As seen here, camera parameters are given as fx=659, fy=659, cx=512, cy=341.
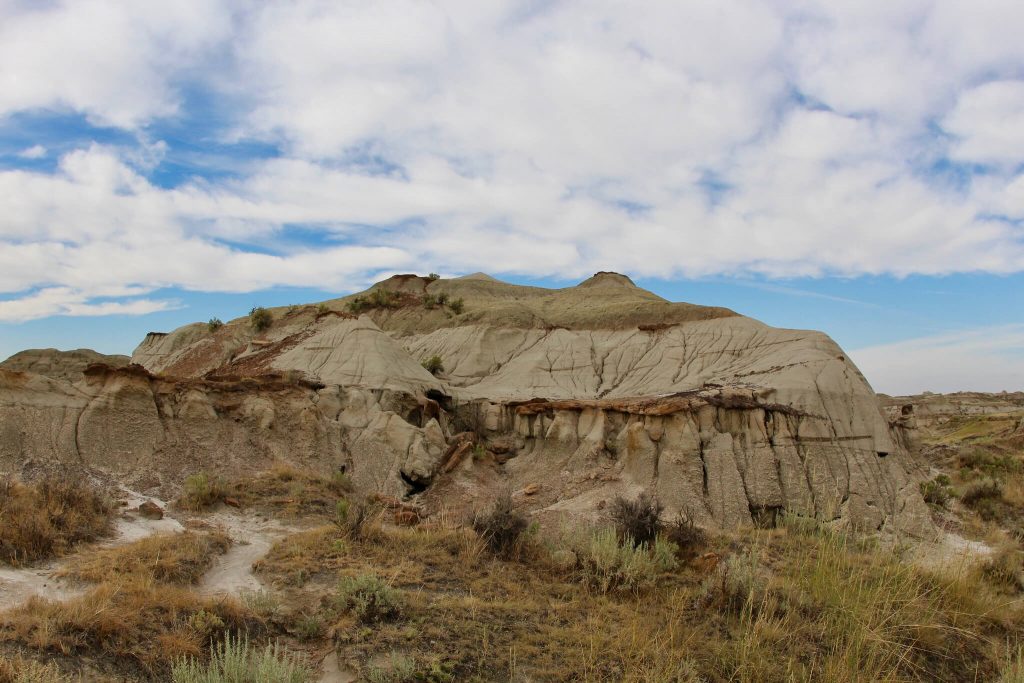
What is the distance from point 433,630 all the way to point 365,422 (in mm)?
16424

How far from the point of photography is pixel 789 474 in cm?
1780

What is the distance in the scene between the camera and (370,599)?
23.2 feet

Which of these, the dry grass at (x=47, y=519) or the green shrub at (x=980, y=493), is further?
the green shrub at (x=980, y=493)

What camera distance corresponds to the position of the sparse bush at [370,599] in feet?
22.8

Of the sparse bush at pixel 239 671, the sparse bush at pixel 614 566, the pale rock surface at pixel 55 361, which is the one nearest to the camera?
the sparse bush at pixel 239 671

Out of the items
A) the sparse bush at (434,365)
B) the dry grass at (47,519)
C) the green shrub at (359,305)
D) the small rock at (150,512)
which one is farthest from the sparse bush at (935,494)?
the green shrub at (359,305)

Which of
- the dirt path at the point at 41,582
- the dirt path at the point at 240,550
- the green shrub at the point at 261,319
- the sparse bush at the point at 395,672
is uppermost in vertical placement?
the green shrub at the point at 261,319

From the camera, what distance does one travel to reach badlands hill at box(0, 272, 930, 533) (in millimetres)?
17219

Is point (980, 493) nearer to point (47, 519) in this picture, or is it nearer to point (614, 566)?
point (614, 566)

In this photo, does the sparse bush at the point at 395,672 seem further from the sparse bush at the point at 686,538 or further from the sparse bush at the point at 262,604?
the sparse bush at the point at 686,538

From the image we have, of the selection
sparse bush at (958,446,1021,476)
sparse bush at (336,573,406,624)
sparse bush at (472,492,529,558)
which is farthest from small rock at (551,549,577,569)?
sparse bush at (958,446,1021,476)

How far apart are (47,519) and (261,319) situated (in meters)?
31.2

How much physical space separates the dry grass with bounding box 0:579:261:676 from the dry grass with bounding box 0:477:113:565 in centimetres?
232

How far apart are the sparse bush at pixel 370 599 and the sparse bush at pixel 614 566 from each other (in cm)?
248
